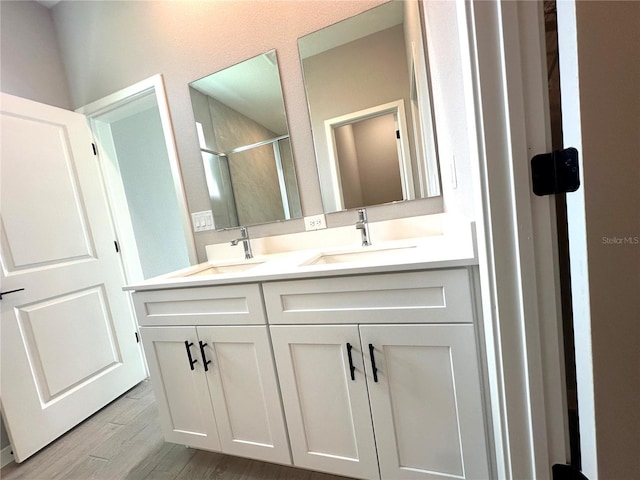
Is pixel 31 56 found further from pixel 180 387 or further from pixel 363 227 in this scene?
pixel 363 227

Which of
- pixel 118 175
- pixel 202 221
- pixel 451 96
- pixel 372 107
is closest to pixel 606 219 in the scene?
pixel 451 96

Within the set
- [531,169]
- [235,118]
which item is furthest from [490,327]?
[235,118]

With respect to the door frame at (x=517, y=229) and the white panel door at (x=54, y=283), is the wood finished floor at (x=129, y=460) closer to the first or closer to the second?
the white panel door at (x=54, y=283)

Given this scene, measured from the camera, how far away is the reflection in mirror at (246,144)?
1643mm

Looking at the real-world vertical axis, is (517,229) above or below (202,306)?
above

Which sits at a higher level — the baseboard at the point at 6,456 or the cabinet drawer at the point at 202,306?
the cabinet drawer at the point at 202,306

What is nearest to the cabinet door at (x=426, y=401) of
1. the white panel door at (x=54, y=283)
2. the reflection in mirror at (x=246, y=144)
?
the reflection in mirror at (x=246, y=144)

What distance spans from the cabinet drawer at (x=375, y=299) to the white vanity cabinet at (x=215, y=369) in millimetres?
128

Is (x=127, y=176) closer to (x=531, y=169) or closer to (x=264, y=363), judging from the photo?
(x=264, y=363)

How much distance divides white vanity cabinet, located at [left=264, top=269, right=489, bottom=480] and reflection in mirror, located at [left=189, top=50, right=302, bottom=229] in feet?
2.46

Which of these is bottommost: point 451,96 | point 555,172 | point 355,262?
point 355,262

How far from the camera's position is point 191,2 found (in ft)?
5.52

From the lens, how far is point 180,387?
1.36 meters

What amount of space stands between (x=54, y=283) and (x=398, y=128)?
2.18 meters
